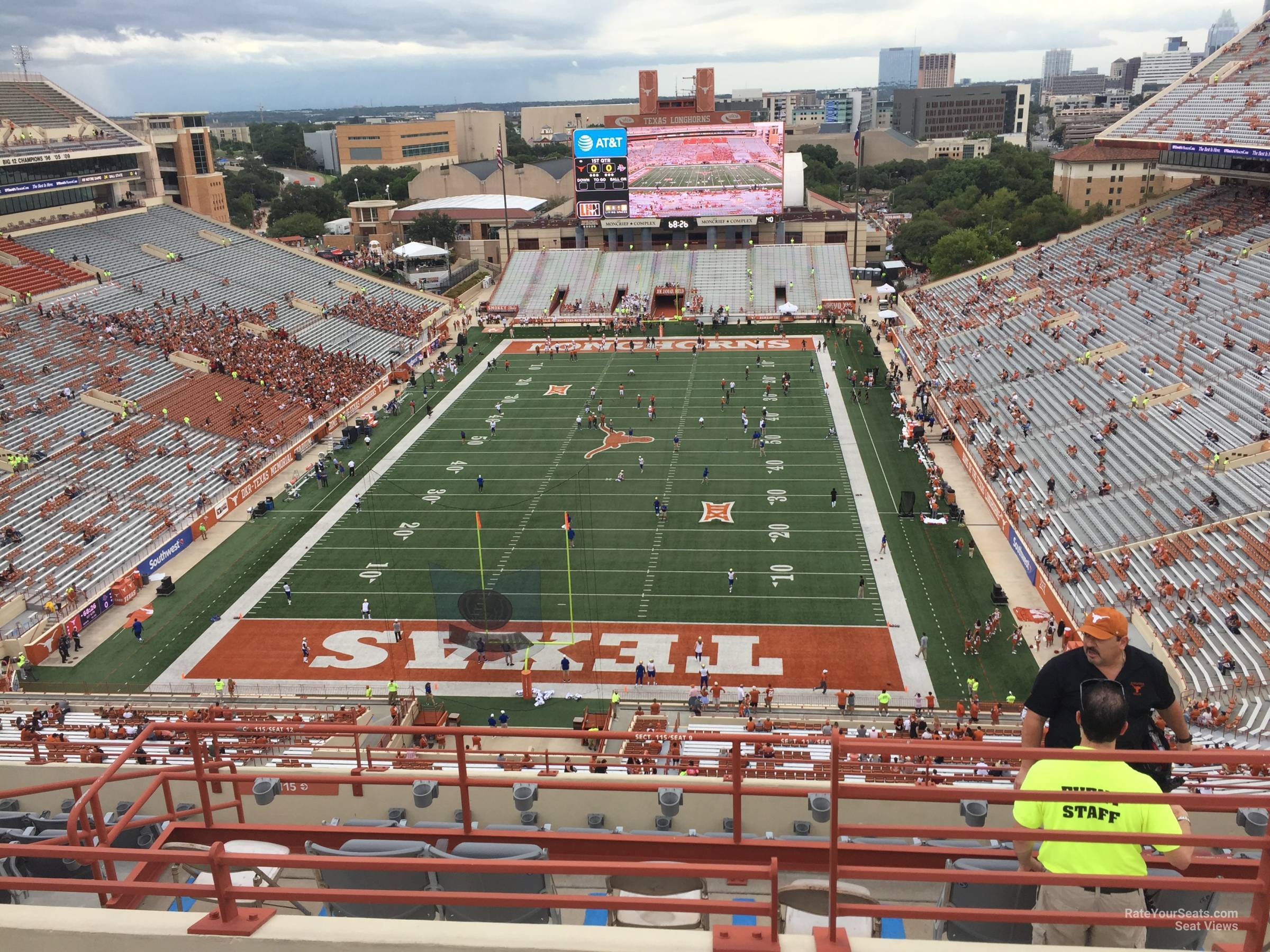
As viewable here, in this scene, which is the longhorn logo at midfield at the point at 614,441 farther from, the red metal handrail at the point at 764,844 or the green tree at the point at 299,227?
the green tree at the point at 299,227

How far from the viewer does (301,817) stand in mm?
6934

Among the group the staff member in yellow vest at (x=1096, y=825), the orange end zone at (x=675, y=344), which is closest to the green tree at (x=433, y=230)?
the orange end zone at (x=675, y=344)

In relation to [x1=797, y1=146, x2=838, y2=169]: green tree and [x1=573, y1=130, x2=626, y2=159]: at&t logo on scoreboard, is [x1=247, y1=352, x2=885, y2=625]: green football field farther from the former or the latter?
[x1=797, y1=146, x2=838, y2=169]: green tree

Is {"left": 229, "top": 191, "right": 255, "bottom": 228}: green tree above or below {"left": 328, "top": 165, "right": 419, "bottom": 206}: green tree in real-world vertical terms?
below

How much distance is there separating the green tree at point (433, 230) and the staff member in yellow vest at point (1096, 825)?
74.3 metres

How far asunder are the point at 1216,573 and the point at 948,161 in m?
87.5

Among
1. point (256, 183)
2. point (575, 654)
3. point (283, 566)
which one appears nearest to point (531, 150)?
point (256, 183)

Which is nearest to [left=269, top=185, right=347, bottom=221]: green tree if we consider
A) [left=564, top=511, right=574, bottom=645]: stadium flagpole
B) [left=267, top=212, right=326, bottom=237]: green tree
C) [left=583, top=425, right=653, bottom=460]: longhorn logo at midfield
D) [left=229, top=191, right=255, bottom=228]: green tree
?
[left=229, top=191, right=255, bottom=228]: green tree

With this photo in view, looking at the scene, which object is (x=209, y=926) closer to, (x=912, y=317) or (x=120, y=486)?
(x=120, y=486)

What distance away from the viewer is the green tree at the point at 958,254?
58.0m

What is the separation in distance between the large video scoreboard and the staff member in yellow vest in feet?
193

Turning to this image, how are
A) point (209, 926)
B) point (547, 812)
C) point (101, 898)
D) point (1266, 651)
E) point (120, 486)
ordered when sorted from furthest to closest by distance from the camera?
point (120, 486)
point (1266, 651)
point (547, 812)
point (101, 898)
point (209, 926)

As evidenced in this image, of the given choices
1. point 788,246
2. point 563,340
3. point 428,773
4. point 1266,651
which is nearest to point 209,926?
point 428,773

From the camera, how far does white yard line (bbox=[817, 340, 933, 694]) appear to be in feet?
68.7
